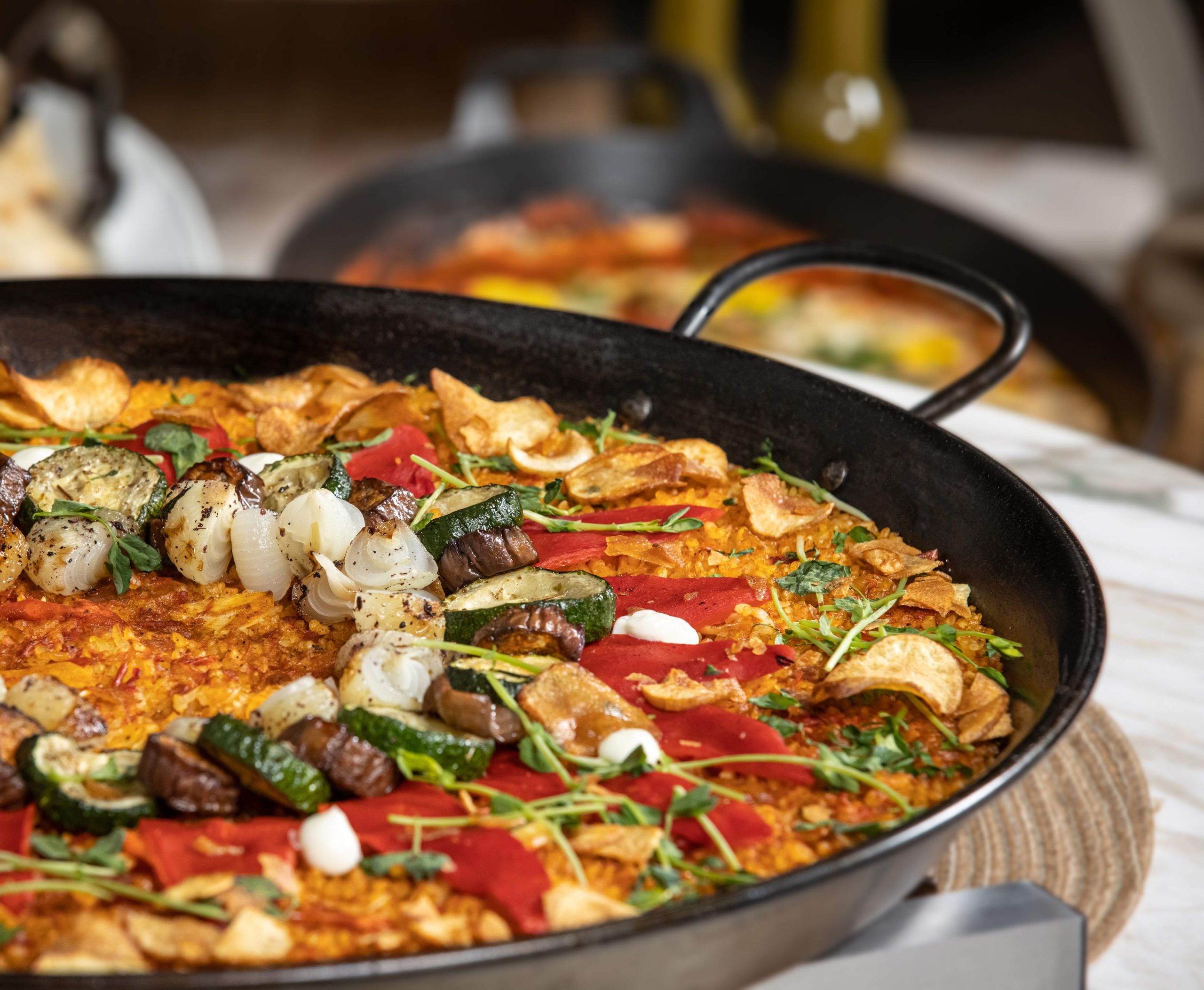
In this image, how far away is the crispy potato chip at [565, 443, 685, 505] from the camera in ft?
5.57

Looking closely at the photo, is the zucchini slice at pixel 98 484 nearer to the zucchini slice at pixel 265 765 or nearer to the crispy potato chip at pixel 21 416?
the crispy potato chip at pixel 21 416

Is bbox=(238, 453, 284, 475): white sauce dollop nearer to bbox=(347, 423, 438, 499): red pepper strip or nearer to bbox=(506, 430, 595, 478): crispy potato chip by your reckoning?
bbox=(347, 423, 438, 499): red pepper strip

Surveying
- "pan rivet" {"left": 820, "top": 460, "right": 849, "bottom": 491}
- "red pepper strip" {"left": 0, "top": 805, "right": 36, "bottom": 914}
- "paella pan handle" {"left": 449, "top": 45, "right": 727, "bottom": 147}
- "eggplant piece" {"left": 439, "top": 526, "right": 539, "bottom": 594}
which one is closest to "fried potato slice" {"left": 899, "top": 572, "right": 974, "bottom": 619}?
"pan rivet" {"left": 820, "top": 460, "right": 849, "bottom": 491}

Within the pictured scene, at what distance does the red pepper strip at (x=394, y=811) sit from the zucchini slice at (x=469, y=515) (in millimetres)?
390

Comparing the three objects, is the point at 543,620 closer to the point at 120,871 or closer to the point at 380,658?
the point at 380,658

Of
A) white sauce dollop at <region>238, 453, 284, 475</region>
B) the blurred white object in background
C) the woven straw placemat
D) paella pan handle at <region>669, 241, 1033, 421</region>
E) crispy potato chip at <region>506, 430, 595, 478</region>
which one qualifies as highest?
paella pan handle at <region>669, 241, 1033, 421</region>

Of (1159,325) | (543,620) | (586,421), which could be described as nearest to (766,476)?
(586,421)

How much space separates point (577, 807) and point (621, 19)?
755 cm

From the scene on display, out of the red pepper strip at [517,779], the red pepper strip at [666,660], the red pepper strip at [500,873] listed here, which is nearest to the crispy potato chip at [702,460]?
the red pepper strip at [666,660]

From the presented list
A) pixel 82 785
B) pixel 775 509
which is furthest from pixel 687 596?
pixel 82 785

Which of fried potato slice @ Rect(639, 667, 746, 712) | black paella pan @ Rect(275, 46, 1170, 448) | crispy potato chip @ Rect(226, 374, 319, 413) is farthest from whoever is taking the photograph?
black paella pan @ Rect(275, 46, 1170, 448)

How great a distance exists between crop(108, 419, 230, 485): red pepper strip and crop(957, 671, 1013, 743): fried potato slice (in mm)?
948

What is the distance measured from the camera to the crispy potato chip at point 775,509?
1.64m

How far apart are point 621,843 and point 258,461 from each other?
81cm
